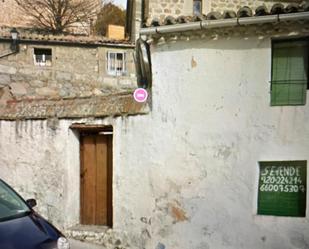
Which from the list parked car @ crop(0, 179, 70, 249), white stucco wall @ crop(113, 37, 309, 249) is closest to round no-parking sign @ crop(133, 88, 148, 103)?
white stucco wall @ crop(113, 37, 309, 249)

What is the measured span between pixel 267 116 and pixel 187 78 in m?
1.32

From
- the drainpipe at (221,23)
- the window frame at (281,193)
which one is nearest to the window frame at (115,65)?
the drainpipe at (221,23)

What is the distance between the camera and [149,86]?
19.0ft

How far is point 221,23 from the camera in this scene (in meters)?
5.05

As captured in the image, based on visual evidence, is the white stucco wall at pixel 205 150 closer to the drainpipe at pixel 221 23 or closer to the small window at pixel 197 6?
the drainpipe at pixel 221 23

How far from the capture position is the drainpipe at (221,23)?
15.7 feet

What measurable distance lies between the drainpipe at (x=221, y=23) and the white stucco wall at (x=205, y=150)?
0.88ft

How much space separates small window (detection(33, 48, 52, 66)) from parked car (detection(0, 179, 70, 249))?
40.6ft

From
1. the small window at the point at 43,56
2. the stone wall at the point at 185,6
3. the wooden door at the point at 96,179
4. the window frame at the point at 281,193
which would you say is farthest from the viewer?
the small window at the point at 43,56

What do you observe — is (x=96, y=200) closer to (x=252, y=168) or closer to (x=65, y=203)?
(x=65, y=203)

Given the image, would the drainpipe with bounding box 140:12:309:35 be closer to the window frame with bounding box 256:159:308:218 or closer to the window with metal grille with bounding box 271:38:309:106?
the window with metal grille with bounding box 271:38:309:106

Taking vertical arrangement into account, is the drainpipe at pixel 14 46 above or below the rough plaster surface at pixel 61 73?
above

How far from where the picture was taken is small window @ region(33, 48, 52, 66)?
16.2 metres

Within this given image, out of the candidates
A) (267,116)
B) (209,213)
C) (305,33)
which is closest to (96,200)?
(209,213)
